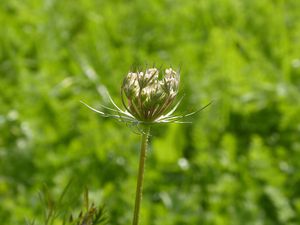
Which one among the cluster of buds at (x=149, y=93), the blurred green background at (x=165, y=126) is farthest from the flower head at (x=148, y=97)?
the blurred green background at (x=165, y=126)

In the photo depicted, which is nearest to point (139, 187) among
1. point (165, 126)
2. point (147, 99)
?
point (147, 99)

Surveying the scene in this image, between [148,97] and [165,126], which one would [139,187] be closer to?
[148,97]

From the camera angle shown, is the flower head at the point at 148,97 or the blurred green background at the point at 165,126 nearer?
the flower head at the point at 148,97

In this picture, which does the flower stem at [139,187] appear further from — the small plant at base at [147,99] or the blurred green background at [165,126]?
the blurred green background at [165,126]

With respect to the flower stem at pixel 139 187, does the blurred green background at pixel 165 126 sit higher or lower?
higher

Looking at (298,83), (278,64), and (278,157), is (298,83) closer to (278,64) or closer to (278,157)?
(278,64)

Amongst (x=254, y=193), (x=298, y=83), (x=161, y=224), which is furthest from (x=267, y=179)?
(x=298, y=83)
